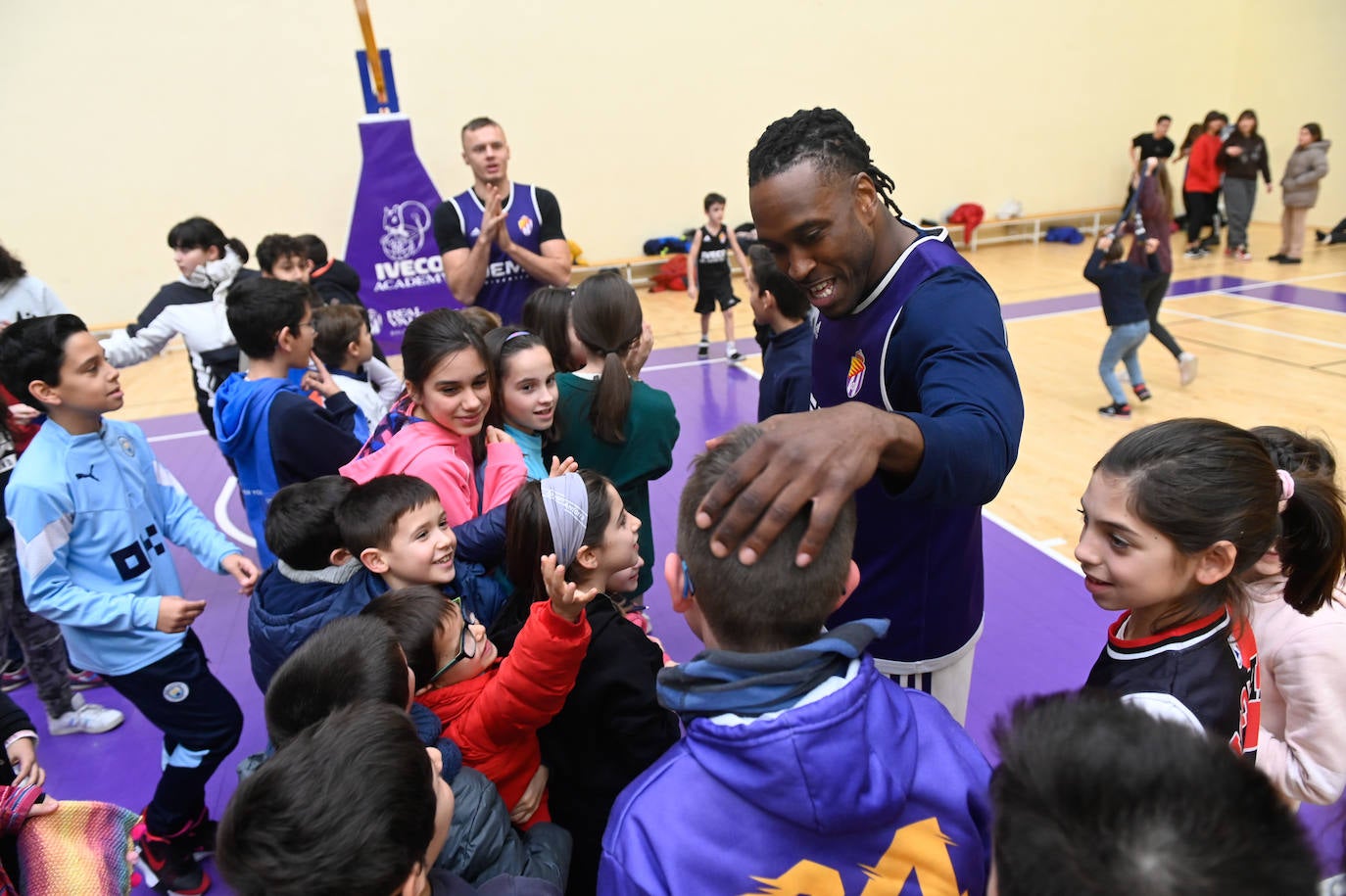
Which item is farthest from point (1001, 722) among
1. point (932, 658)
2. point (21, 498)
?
point (21, 498)

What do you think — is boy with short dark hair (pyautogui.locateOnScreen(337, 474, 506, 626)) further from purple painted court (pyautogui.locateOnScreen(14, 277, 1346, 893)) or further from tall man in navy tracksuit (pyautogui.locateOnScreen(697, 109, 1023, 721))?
purple painted court (pyautogui.locateOnScreen(14, 277, 1346, 893))

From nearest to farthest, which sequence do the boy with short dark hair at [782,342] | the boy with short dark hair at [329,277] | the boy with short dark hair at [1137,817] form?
1. the boy with short dark hair at [1137,817]
2. the boy with short dark hair at [782,342]
3. the boy with short dark hair at [329,277]

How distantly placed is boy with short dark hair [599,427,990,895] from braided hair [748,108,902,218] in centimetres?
76

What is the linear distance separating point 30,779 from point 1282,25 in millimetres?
18138

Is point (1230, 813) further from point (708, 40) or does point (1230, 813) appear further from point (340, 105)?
point (708, 40)

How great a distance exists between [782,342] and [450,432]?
1.35 meters

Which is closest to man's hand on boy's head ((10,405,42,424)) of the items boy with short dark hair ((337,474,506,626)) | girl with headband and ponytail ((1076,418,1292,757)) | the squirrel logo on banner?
boy with short dark hair ((337,474,506,626))

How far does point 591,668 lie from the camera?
178cm

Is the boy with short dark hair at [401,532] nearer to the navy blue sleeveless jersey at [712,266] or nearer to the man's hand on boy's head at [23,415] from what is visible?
the man's hand on boy's head at [23,415]

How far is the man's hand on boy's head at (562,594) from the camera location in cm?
160

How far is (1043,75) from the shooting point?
13.6m

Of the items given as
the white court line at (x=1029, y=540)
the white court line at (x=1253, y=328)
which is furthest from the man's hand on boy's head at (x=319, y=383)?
the white court line at (x=1253, y=328)

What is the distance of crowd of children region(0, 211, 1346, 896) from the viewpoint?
92cm

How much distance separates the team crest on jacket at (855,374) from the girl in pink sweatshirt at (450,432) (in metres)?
1.11
